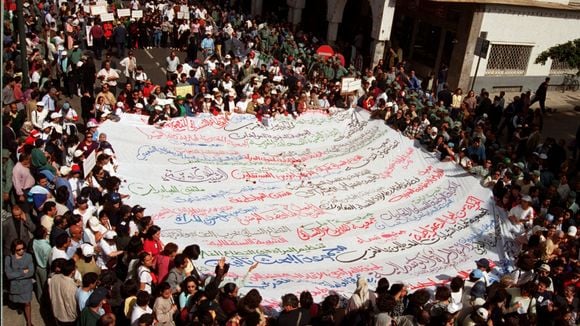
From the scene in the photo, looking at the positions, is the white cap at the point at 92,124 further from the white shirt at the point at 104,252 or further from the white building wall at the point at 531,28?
the white building wall at the point at 531,28

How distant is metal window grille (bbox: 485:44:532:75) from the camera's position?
21391 mm

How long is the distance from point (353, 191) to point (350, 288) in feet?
9.39

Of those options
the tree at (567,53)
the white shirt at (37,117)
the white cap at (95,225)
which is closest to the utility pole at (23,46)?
the white shirt at (37,117)

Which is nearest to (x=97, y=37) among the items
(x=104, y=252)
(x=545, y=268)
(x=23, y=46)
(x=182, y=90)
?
(x=23, y=46)

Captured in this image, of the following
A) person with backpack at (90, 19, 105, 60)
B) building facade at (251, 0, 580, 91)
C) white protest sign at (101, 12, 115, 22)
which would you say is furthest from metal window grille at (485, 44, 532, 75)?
person with backpack at (90, 19, 105, 60)

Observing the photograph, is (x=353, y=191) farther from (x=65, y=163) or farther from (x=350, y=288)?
(x=65, y=163)

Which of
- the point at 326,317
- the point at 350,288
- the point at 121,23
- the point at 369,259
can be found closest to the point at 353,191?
the point at 369,259

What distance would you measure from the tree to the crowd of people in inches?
139

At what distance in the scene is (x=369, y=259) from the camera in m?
9.38

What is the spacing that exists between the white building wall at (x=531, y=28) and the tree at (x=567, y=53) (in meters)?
0.62

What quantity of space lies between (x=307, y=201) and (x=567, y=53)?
14.8 m

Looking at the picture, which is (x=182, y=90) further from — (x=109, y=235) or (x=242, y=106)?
(x=109, y=235)

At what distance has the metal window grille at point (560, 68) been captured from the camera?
23047mm

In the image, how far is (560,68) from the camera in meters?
23.3
